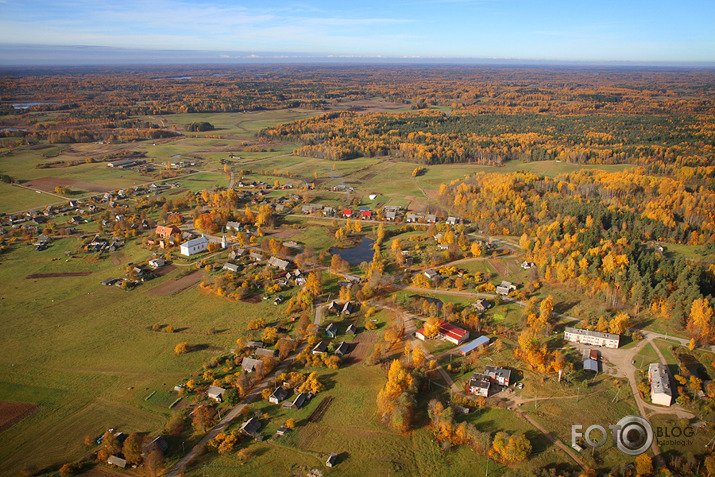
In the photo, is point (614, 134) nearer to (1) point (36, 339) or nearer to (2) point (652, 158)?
(2) point (652, 158)

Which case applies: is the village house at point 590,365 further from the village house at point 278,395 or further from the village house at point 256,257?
the village house at point 256,257

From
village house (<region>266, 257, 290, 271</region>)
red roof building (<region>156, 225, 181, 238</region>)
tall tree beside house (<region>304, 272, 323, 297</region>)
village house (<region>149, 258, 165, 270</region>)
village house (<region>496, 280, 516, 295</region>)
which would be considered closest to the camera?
tall tree beside house (<region>304, 272, 323, 297</region>)

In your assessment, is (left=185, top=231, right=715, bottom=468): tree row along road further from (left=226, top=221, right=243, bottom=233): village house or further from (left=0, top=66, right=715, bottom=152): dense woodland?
(left=0, top=66, right=715, bottom=152): dense woodland

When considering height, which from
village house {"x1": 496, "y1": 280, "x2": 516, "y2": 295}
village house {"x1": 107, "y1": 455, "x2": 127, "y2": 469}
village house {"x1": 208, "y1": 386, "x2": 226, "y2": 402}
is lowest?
village house {"x1": 107, "y1": 455, "x2": 127, "y2": 469}

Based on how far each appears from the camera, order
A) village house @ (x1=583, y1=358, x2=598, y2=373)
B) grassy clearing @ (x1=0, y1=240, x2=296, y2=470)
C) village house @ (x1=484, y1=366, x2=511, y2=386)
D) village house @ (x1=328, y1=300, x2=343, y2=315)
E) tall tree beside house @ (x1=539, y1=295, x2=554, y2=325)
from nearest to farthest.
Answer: grassy clearing @ (x1=0, y1=240, x2=296, y2=470) < village house @ (x1=484, y1=366, x2=511, y2=386) < village house @ (x1=583, y1=358, x2=598, y2=373) < tall tree beside house @ (x1=539, y1=295, x2=554, y2=325) < village house @ (x1=328, y1=300, x2=343, y2=315)

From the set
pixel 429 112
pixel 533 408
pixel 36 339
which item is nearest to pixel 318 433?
pixel 533 408

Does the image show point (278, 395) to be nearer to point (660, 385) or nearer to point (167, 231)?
point (660, 385)

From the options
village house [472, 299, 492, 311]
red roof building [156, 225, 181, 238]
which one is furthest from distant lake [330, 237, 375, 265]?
red roof building [156, 225, 181, 238]
